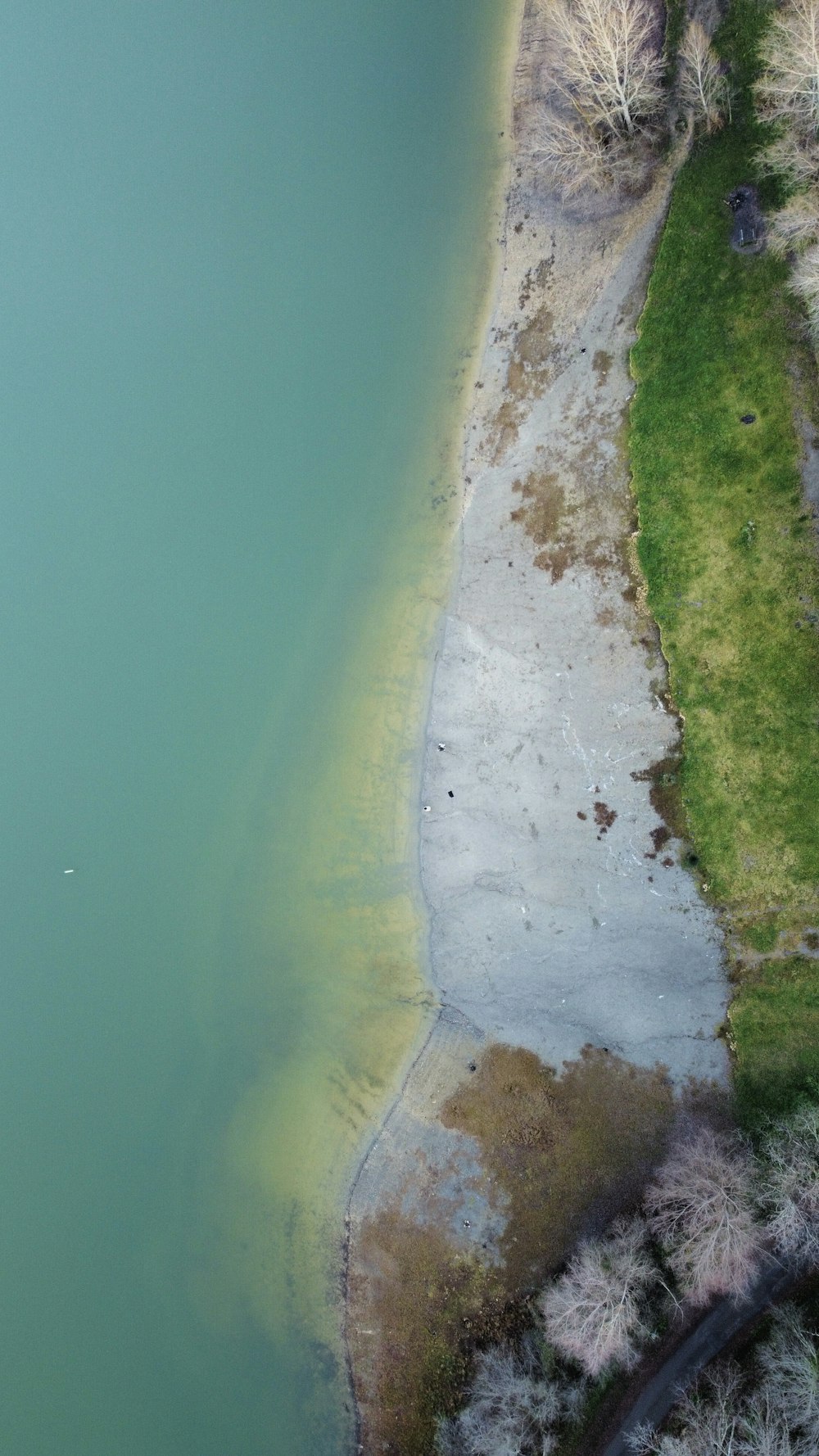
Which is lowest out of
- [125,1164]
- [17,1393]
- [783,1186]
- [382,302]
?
[17,1393]

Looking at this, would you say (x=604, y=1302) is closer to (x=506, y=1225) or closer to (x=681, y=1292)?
(x=681, y=1292)

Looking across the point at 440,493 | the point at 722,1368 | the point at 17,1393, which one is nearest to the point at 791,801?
the point at 440,493

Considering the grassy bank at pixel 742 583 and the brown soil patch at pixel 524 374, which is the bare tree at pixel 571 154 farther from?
the brown soil patch at pixel 524 374

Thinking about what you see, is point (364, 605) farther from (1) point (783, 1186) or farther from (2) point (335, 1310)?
(2) point (335, 1310)

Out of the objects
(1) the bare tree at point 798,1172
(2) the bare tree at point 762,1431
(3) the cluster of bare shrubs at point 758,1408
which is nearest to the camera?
(2) the bare tree at point 762,1431

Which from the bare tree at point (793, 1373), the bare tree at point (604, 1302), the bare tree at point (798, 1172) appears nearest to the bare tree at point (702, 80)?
the bare tree at point (798, 1172)

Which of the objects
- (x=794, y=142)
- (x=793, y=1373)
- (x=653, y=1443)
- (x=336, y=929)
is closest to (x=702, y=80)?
(x=794, y=142)
